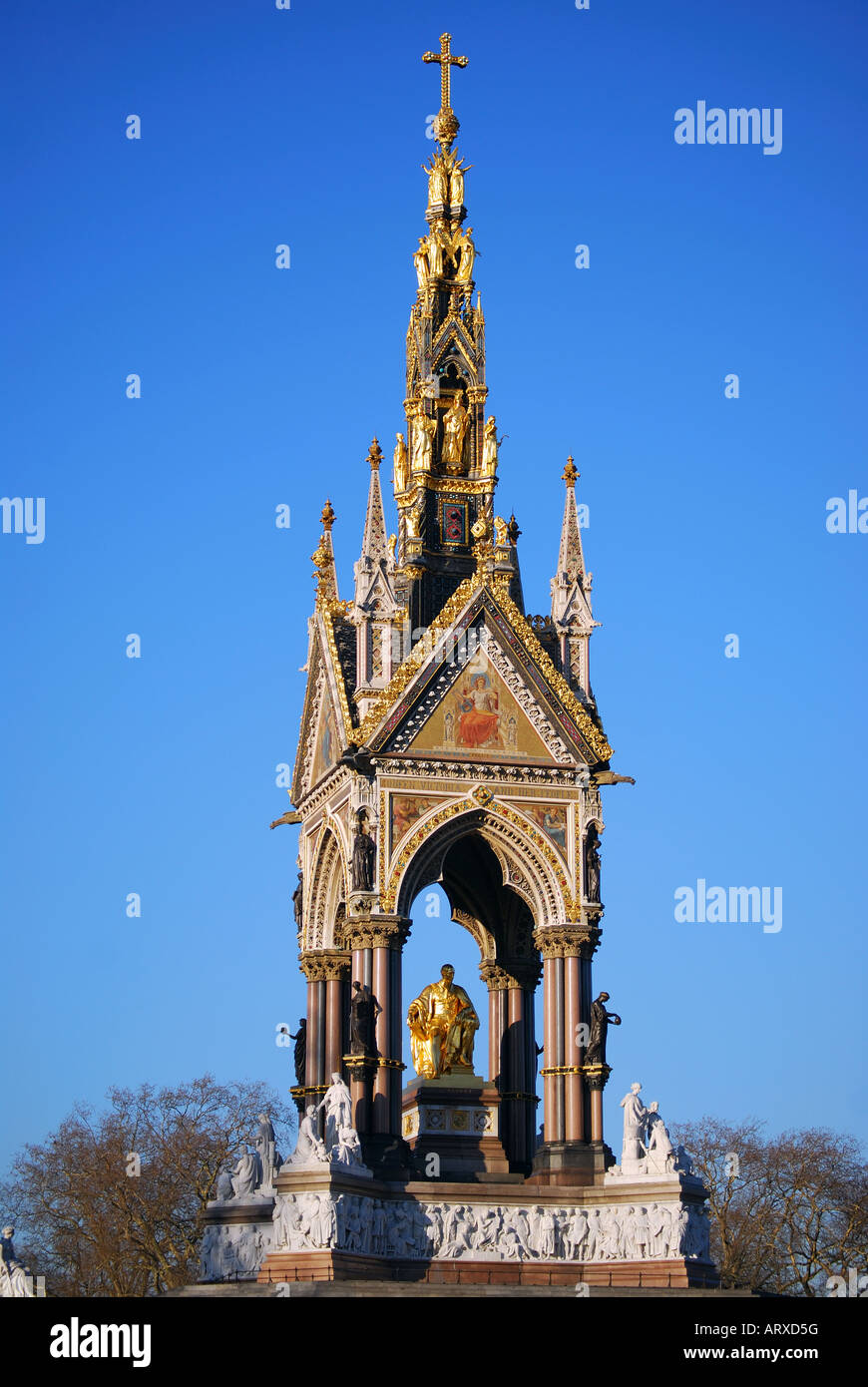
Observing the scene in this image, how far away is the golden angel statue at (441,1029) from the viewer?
50125mm

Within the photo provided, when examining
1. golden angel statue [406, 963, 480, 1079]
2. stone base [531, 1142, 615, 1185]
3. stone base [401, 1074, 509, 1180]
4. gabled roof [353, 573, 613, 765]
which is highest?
gabled roof [353, 573, 613, 765]

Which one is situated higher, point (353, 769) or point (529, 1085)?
point (353, 769)

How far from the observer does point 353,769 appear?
159 feet

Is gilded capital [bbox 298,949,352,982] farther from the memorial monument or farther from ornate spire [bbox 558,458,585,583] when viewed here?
ornate spire [bbox 558,458,585,583]

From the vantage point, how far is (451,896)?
53.0m

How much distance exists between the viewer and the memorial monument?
45.9 m

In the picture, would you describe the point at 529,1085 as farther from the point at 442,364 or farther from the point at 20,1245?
the point at 20,1245

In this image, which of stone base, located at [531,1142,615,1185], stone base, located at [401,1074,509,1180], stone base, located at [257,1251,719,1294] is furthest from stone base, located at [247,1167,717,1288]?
stone base, located at [401,1074,509,1180]

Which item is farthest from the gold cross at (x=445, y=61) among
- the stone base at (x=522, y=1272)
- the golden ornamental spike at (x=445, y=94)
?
the stone base at (x=522, y=1272)

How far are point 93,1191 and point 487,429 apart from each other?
25988mm

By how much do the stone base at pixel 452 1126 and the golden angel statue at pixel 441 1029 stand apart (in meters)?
0.29

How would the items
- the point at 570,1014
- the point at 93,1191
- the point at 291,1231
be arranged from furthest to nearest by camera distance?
1. the point at 93,1191
2. the point at 570,1014
3. the point at 291,1231

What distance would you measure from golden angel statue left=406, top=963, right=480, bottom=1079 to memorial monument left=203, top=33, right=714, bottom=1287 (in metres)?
0.04
